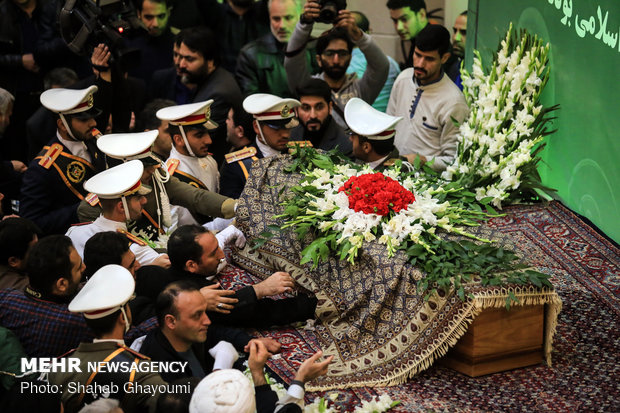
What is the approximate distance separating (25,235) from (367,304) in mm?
1894

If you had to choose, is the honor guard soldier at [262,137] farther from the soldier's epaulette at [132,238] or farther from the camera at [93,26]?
the camera at [93,26]

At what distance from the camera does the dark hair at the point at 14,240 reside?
4352mm

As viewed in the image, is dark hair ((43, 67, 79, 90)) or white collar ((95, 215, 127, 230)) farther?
dark hair ((43, 67, 79, 90))

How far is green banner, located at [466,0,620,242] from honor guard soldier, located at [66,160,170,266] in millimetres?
2941

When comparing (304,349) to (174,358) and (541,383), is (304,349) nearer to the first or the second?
(174,358)

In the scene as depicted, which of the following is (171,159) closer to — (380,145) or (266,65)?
(380,145)

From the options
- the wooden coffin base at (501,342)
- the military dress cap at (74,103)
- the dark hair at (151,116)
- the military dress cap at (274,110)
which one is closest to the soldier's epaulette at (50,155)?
the military dress cap at (74,103)

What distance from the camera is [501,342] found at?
13.5 ft

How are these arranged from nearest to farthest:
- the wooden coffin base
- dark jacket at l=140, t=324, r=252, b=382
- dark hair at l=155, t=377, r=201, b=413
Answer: dark hair at l=155, t=377, r=201, b=413 → dark jacket at l=140, t=324, r=252, b=382 → the wooden coffin base

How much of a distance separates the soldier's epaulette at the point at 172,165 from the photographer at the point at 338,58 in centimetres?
164

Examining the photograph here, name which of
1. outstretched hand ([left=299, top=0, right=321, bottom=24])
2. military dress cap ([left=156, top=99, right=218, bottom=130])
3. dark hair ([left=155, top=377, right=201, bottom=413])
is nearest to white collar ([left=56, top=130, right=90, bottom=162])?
military dress cap ([left=156, top=99, right=218, bottom=130])

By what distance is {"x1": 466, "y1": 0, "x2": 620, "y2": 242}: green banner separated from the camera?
17.3 ft

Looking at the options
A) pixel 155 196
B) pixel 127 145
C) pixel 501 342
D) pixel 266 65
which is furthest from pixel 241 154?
pixel 501 342

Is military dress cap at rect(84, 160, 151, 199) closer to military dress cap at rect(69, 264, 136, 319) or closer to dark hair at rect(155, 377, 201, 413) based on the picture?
military dress cap at rect(69, 264, 136, 319)
